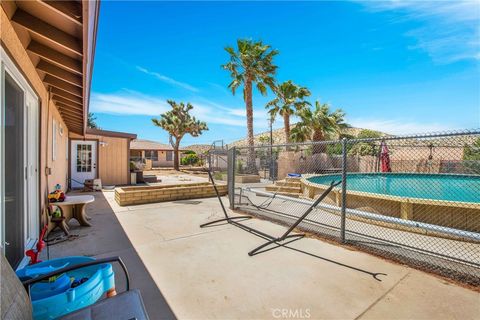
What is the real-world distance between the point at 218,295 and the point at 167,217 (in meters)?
3.37

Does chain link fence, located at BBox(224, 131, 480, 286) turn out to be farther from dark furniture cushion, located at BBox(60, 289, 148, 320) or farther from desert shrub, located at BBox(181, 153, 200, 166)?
desert shrub, located at BBox(181, 153, 200, 166)

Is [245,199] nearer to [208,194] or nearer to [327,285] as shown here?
[208,194]

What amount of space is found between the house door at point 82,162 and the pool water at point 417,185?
955cm

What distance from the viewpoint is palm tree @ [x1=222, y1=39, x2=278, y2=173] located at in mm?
15242

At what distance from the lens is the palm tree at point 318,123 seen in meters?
17.0

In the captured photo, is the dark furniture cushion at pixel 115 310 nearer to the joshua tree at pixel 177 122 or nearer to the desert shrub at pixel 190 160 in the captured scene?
the joshua tree at pixel 177 122

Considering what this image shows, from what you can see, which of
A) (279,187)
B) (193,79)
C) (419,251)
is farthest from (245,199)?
(193,79)

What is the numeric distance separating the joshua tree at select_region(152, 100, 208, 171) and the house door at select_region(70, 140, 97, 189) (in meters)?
12.7

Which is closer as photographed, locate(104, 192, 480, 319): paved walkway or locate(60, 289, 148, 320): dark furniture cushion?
locate(60, 289, 148, 320): dark furniture cushion

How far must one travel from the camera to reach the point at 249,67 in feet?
50.1

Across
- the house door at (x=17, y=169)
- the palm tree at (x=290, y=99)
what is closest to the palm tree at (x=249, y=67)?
the palm tree at (x=290, y=99)

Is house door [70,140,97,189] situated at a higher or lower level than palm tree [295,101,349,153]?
lower

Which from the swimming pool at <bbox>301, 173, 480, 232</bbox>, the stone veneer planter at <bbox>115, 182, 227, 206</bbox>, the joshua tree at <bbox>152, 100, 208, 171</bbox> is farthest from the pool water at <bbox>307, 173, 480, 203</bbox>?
the joshua tree at <bbox>152, 100, 208, 171</bbox>

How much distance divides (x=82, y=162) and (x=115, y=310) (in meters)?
11.0
